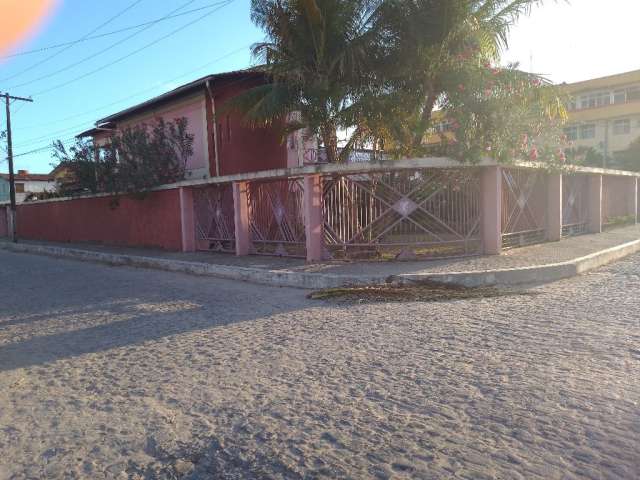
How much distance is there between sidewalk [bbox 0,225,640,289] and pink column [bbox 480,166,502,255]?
377mm

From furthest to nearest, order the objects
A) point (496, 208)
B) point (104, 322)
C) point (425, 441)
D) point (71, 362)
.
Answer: point (496, 208) < point (104, 322) < point (71, 362) < point (425, 441)

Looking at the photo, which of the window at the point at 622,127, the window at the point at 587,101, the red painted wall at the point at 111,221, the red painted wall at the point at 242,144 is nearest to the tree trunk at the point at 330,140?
the red painted wall at the point at 242,144

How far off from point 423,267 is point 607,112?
40.9 meters

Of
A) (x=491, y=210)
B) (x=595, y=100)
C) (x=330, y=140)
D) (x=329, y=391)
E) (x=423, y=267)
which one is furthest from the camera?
(x=595, y=100)

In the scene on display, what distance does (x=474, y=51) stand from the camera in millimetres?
11500

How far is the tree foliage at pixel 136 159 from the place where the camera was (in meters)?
15.5

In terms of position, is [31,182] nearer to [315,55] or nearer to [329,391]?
[315,55]

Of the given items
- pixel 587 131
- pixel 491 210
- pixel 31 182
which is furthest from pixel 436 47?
pixel 31 182

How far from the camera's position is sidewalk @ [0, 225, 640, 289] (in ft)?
27.9

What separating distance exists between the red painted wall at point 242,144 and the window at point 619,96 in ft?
119

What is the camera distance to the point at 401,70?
11.7 meters

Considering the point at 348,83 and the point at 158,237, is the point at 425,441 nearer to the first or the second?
the point at 348,83

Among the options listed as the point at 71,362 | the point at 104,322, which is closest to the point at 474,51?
the point at 104,322

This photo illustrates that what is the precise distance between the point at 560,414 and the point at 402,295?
4354mm
